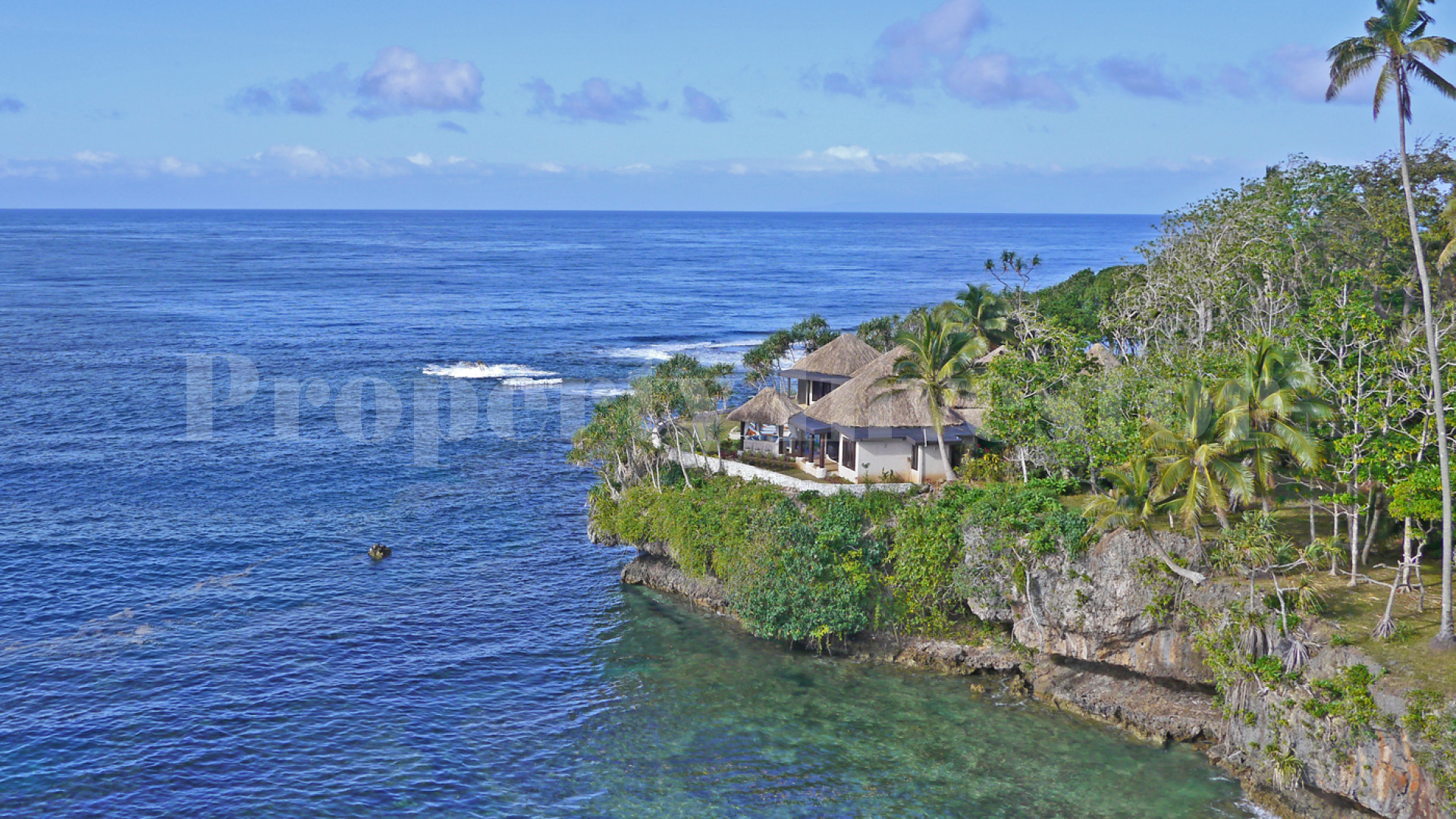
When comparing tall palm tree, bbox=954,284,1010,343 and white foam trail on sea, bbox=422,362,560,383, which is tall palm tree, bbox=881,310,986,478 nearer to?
tall palm tree, bbox=954,284,1010,343

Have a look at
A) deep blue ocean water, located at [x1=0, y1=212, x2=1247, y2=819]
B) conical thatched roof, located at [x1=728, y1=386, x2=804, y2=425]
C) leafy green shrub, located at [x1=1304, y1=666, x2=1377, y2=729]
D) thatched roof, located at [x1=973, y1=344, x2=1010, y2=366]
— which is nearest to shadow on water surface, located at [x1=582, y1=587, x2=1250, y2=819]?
deep blue ocean water, located at [x1=0, y1=212, x2=1247, y2=819]

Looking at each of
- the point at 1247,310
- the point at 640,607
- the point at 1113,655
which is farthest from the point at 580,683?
the point at 1247,310

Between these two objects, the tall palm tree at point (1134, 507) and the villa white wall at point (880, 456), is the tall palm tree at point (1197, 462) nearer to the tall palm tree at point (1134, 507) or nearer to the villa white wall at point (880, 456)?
the tall palm tree at point (1134, 507)

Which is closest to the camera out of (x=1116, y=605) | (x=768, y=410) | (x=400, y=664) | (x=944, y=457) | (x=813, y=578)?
(x=1116, y=605)

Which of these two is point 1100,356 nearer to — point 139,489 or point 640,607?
point 640,607

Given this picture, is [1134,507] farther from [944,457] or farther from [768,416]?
A: [768,416]

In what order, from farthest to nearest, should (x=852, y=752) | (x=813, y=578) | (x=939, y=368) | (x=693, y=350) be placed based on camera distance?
(x=693, y=350)
(x=939, y=368)
(x=813, y=578)
(x=852, y=752)

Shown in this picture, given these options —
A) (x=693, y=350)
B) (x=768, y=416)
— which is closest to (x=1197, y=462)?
(x=768, y=416)
